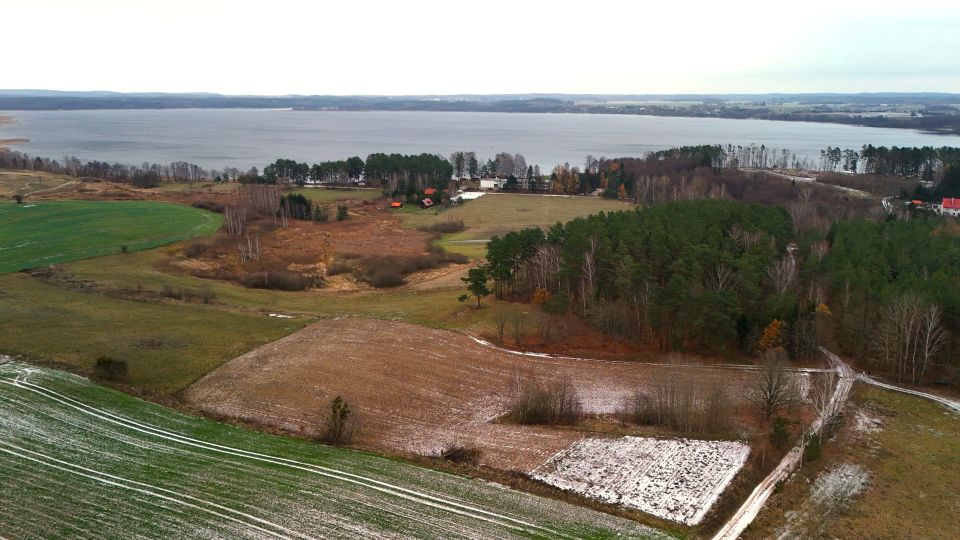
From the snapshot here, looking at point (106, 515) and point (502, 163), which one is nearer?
point (106, 515)

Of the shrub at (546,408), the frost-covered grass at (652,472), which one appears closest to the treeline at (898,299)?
the frost-covered grass at (652,472)

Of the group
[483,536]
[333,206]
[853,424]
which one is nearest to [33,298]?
[483,536]

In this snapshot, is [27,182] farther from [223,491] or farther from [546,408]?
[546,408]

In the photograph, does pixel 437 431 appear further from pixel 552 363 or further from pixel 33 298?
pixel 33 298

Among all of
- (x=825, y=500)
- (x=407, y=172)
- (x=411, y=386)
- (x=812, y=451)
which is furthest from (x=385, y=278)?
(x=407, y=172)

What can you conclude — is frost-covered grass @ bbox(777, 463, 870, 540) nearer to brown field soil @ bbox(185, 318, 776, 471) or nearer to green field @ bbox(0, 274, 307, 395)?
brown field soil @ bbox(185, 318, 776, 471)
